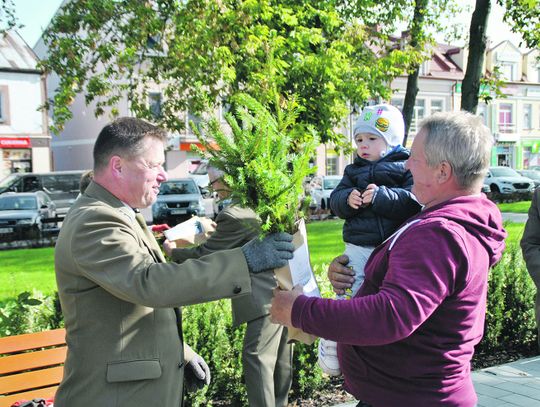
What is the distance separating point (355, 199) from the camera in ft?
9.23

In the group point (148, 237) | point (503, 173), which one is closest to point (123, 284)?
point (148, 237)

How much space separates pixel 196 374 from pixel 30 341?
122 centimetres

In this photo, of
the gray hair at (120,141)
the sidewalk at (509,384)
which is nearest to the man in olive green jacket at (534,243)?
the sidewalk at (509,384)

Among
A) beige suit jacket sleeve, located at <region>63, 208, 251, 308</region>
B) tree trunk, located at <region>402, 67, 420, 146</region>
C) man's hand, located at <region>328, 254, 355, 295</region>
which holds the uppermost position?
tree trunk, located at <region>402, 67, 420, 146</region>

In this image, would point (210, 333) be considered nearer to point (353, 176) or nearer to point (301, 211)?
point (353, 176)

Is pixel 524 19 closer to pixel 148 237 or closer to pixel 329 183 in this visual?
pixel 148 237

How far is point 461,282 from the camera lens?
1725mm

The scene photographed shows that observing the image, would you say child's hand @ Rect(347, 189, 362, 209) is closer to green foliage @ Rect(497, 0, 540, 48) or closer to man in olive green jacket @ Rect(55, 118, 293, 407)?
man in olive green jacket @ Rect(55, 118, 293, 407)

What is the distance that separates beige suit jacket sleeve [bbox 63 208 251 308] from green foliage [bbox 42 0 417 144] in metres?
4.06

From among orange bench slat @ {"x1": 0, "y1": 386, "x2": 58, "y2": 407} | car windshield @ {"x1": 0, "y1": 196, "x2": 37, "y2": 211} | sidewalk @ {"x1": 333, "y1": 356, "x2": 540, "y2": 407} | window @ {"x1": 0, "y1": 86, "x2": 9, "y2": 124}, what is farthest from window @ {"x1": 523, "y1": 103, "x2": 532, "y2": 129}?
orange bench slat @ {"x1": 0, "y1": 386, "x2": 58, "y2": 407}

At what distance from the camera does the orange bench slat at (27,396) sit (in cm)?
305

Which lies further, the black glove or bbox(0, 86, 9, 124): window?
bbox(0, 86, 9, 124): window

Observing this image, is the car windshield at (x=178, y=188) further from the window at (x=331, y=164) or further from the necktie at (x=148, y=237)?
the window at (x=331, y=164)

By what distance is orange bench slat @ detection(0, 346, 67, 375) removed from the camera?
3100 millimetres
